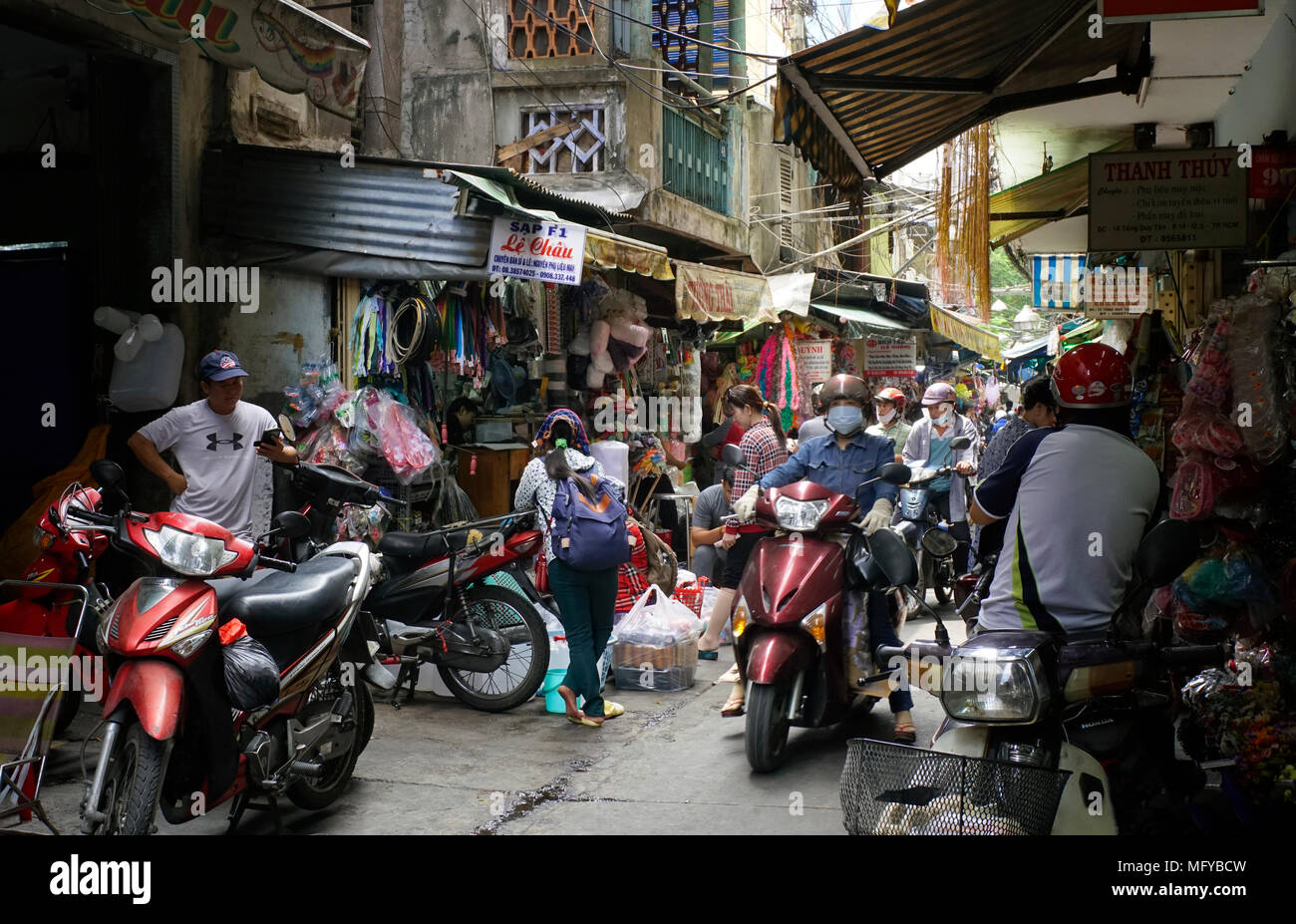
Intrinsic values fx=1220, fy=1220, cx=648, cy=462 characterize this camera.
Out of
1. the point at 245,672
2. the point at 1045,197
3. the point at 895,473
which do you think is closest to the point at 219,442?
the point at 245,672

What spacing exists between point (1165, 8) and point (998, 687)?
325 centimetres

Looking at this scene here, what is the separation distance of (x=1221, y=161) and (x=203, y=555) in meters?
5.86

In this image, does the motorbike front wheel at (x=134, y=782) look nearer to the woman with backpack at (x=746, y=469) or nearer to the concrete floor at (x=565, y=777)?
the concrete floor at (x=565, y=777)

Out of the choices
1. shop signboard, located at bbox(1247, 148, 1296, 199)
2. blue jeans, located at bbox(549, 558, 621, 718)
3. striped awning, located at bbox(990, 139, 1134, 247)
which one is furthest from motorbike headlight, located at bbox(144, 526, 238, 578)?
striped awning, located at bbox(990, 139, 1134, 247)

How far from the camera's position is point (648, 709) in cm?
738

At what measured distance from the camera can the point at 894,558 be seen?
5586 mm

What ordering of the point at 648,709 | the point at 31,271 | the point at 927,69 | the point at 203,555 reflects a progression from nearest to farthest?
1. the point at 203,555
2. the point at 927,69
3. the point at 648,709
4. the point at 31,271

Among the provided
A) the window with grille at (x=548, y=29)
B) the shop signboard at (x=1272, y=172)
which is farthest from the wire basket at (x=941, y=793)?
the window with grille at (x=548, y=29)

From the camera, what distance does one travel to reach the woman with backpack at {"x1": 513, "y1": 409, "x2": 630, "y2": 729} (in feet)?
22.0

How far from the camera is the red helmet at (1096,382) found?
4047 mm

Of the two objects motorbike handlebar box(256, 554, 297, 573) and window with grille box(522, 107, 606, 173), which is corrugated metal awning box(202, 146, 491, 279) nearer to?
motorbike handlebar box(256, 554, 297, 573)
